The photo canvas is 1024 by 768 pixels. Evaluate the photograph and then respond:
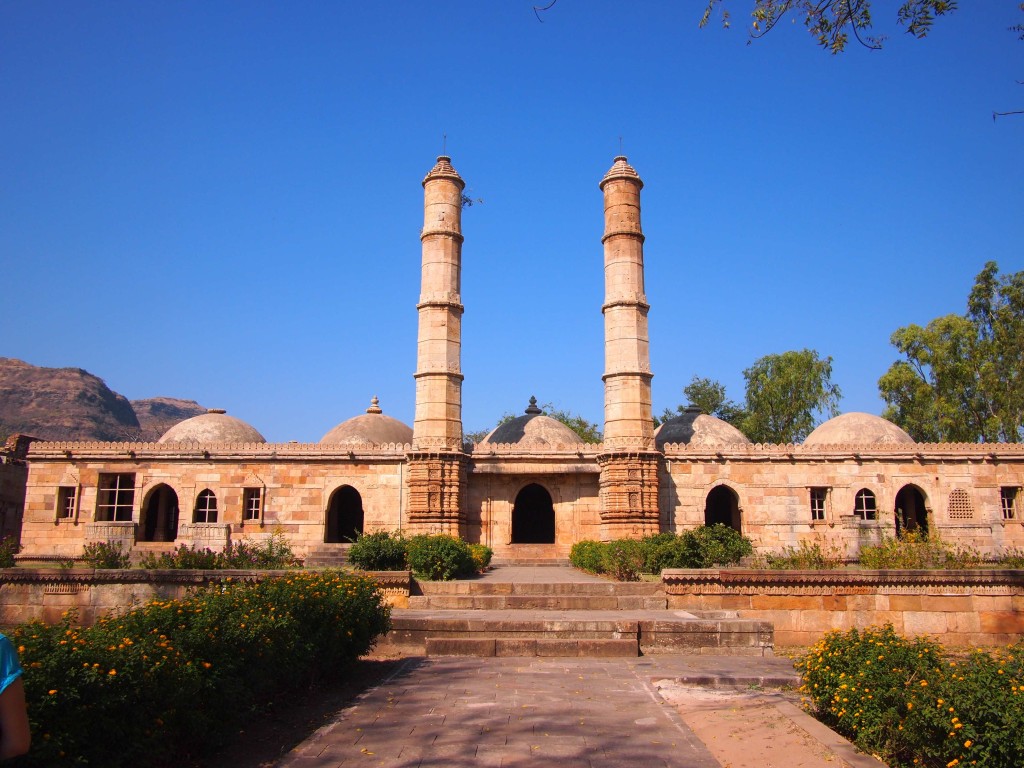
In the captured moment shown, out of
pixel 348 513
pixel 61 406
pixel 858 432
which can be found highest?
pixel 61 406

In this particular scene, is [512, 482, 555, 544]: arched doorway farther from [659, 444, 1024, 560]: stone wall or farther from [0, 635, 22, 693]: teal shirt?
[0, 635, 22, 693]: teal shirt

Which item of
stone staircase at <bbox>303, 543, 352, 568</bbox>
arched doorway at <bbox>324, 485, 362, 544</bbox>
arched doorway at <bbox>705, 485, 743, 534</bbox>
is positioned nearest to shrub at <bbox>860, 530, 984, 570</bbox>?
arched doorway at <bbox>705, 485, 743, 534</bbox>

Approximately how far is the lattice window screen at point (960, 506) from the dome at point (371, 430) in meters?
14.6

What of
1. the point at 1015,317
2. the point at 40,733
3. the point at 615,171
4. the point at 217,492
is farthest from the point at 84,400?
the point at 40,733

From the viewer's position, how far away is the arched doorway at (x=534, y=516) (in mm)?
22406

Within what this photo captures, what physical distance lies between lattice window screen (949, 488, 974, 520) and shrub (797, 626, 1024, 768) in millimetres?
14914

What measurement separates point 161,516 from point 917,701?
20.5 meters

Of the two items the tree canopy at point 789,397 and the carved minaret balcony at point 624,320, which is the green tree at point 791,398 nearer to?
the tree canopy at point 789,397

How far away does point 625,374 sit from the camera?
1961 centimetres

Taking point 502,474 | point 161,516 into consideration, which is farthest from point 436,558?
point 161,516

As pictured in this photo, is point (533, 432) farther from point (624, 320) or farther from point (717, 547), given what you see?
point (717, 547)

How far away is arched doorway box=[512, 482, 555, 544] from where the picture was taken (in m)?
22.4

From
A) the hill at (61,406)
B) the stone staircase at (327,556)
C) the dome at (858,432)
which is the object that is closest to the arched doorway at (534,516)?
the stone staircase at (327,556)

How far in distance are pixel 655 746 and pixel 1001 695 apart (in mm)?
2158
